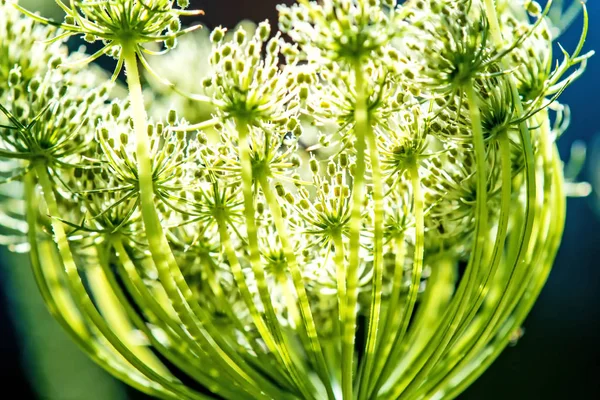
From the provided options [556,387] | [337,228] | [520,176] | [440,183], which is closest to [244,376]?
[337,228]

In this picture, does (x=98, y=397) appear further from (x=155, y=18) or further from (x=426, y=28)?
(x=426, y=28)

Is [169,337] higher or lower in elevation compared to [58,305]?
lower

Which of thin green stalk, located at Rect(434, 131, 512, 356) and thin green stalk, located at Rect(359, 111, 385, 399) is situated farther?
thin green stalk, located at Rect(434, 131, 512, 356)

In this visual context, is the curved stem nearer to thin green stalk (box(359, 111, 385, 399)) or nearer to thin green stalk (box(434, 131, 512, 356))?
thin green stalk (box(359, 111, 385, 399))

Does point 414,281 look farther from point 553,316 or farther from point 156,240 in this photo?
point 553,316

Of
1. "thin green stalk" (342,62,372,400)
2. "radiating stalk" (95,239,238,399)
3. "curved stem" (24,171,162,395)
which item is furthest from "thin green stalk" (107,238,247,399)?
"thin green stalk" (342,62,372,400)

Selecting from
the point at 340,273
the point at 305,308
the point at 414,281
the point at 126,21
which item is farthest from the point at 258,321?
the point at 126,21
